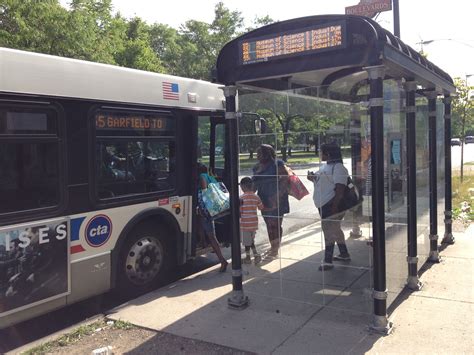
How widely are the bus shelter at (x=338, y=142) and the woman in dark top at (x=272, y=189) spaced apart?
53mm

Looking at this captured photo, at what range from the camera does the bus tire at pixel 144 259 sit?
5.68 meters

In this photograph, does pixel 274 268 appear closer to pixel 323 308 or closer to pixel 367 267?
pixel 323 308

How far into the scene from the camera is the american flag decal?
6145 millimetres

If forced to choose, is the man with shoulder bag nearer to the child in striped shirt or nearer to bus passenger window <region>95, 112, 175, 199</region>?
the child in striped shirt

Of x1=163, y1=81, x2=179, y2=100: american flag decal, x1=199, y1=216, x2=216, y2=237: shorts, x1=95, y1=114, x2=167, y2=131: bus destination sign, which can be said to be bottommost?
x1=199, y1=216, x2=216, y2=237: shorts

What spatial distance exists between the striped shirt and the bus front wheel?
1.34 m

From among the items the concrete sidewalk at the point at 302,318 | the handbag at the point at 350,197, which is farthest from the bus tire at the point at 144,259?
the handbag at the point at 350,197

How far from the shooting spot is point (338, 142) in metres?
4.70

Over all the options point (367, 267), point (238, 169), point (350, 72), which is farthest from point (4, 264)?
point (350, 72)

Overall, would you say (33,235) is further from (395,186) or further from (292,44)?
(395,186)

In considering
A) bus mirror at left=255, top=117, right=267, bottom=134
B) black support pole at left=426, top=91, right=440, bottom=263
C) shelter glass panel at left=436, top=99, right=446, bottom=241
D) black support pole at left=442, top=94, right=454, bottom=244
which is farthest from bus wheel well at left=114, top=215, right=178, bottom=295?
black support pole at left=442, top=94, right=454, bottom=244

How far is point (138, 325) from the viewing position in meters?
4.70

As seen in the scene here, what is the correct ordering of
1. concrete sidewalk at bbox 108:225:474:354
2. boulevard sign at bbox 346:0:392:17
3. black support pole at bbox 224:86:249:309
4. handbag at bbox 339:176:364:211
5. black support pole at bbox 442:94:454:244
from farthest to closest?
boulevard sign at bbox 346:0:392:17, black support pole at bbox 442:94:454:244, black support pole at bbox 224:86:249:309, handbag at bbox 339:176:364:211, concrete sidewalk at bbox 108:225:474:354

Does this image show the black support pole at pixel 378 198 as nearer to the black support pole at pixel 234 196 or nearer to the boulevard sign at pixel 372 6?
the black support pole at pixel 234 196
